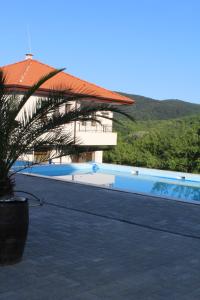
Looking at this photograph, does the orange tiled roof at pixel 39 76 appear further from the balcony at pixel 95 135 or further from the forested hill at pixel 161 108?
the forested hill at pixel 161 108

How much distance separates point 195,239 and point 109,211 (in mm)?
2503

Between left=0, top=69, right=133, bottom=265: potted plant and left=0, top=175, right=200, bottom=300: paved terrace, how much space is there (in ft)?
1.41

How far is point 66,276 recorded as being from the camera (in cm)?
527

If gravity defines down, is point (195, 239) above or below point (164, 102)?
below

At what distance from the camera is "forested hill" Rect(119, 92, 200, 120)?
196 ft

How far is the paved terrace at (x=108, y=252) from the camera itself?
4.87m

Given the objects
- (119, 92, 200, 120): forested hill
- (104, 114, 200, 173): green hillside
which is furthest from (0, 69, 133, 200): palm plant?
(119, 92, 200, 120): forested hill

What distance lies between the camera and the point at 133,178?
22.4 meters

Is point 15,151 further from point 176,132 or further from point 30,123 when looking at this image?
point 176,132

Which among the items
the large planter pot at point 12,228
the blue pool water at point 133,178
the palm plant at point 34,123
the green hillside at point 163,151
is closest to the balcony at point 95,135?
the green hillside at point 163,151

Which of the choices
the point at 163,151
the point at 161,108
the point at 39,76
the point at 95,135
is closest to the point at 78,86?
the point at 39,76

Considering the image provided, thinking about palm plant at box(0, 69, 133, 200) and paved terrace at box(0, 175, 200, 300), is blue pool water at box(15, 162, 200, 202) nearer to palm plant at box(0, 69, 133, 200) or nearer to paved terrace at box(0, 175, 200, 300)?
paved terrace at box(0, 175, 200, 300)

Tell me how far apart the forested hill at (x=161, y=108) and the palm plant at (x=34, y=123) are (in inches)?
2029

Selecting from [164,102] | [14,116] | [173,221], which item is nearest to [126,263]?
[14,116]
